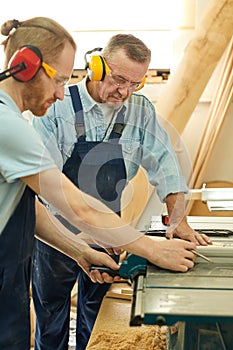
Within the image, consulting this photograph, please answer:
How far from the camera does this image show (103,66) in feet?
6.20

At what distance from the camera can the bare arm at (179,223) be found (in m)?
1.88

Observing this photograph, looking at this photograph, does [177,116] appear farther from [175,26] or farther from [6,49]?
[6,49]

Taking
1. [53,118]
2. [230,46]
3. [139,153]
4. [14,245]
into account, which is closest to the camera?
[14,245]

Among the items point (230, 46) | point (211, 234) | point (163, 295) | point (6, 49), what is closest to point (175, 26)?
point (230, 46)

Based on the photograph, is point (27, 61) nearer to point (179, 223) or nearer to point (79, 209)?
point (79, 209)

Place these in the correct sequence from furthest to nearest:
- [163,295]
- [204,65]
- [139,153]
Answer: [204,65]
[139,153]
[163,295]

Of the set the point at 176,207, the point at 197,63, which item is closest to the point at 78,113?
the point at 176,207

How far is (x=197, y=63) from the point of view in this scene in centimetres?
325

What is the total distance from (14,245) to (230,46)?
9.74 feet

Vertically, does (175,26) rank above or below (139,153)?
above

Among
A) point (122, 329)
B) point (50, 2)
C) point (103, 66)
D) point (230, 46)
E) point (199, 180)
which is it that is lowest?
point (122, 329)

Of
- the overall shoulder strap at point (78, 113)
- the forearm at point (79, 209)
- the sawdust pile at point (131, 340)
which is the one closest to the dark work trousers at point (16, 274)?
the forearm at point (79, 209)

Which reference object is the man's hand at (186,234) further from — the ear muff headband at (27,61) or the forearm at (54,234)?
the ear muff headband at (27,61)

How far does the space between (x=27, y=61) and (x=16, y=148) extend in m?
0.22
